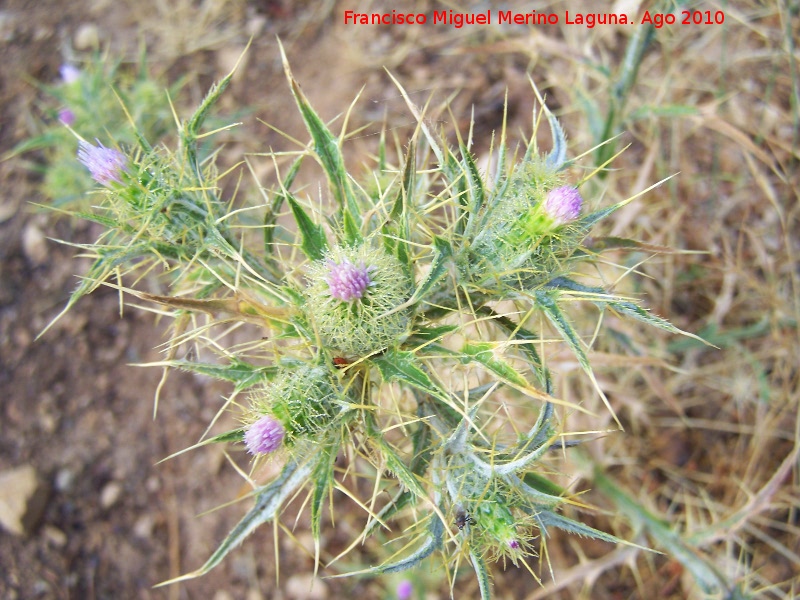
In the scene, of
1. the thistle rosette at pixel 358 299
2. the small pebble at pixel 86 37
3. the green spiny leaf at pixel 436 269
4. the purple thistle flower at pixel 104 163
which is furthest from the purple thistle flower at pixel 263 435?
the small pebble at pixel 86 37

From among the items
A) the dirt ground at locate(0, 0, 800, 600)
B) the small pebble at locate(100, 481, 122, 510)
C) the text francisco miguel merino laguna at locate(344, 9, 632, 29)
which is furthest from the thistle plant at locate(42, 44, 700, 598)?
the text francisco miguel merino laguna at locate(344, 9, 632, 29)

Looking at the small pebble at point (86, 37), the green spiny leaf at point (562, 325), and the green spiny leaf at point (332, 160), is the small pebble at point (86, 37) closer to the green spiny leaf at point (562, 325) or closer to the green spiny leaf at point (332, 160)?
the green spiny leaf at point (332, 160)

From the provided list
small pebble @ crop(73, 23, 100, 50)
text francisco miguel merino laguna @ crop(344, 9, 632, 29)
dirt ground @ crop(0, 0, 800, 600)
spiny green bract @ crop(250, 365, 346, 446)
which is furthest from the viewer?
small pebble @ crop(73, 23, 100, 50)

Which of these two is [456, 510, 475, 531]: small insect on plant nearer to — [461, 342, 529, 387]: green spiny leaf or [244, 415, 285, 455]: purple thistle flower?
[461, 342, 529, 387]: green spiny leaf

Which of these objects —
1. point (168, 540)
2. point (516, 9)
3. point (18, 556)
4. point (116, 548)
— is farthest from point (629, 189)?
point (18, 556)

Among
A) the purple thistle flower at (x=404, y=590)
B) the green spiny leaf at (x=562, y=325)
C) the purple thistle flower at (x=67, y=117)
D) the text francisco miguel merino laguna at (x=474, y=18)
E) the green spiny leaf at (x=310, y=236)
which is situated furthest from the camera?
the text francisco miguel merino laguna at (x=474, y=18)

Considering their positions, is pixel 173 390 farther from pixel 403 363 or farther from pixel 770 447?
pixel 770 447

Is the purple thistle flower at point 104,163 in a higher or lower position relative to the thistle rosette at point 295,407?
higher

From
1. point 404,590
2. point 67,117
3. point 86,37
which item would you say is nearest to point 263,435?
point 404,590
